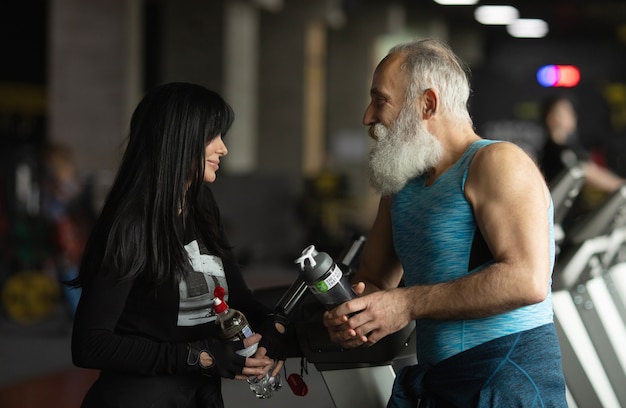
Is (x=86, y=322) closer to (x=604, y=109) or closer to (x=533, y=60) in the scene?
(x=604, y=109)

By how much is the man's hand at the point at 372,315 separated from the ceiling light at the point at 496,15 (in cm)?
1398

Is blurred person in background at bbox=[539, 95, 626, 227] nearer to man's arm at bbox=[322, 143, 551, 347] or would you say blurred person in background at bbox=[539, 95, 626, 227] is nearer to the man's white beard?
the man's white beard

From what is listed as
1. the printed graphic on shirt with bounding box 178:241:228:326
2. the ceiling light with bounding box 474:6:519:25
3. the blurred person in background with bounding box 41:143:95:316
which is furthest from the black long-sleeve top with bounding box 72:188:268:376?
the ceiling light with bounding box 474:6:519:25

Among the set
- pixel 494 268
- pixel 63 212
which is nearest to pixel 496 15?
pixel 63 212

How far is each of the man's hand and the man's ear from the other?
421 mm

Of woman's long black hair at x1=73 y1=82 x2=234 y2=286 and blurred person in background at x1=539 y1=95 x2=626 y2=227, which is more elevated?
woman's long black hair at x1=73 y1=82 x2=234 y2=286

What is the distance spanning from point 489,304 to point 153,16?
1661 cm

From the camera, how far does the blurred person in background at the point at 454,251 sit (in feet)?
6.59

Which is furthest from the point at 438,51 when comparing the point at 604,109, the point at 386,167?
the point at 604,109

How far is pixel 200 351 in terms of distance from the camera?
2072 mm

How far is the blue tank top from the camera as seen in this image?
208 cm

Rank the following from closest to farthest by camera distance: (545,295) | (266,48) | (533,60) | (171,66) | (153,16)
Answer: (545,295) < (171,66) < (266,48) < (153,16) < (533,60)

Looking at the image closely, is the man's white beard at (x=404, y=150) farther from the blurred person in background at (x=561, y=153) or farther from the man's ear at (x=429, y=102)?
the blurred person in background at (x=561, y=153)

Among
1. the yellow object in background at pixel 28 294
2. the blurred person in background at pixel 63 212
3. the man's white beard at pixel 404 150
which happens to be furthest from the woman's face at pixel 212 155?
the yellow object in background at pixel 28 294
